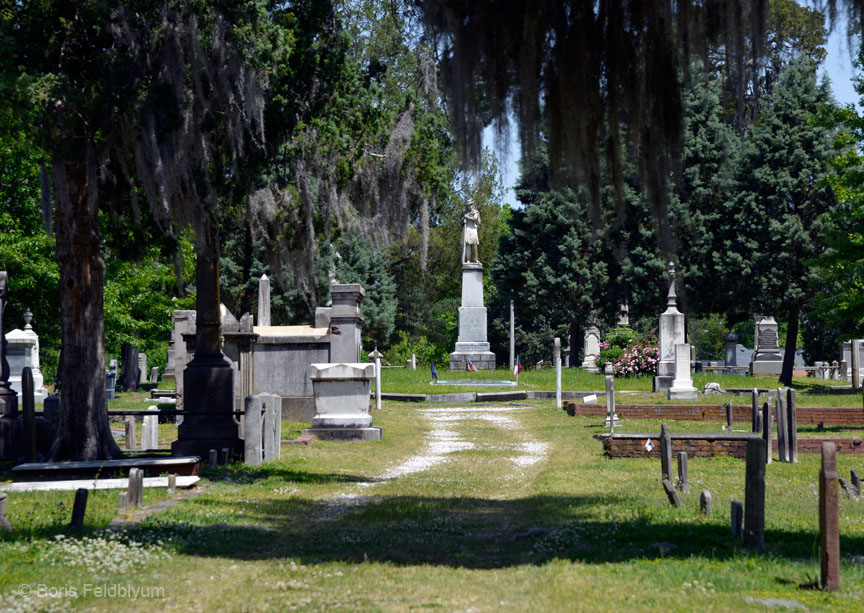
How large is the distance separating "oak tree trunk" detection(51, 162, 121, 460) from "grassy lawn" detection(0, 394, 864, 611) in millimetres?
1806

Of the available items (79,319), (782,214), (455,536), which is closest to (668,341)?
(782,214)

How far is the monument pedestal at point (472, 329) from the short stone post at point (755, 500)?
120 ft

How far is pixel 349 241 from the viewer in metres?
14.5

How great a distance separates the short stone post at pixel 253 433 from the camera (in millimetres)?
13461

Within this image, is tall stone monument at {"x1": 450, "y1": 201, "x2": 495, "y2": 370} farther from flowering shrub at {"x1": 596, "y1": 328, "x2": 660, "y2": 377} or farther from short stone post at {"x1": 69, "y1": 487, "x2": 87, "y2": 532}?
short stone post at {"x1": 69, "y1": 487, "x2": 87, "y2": 532}

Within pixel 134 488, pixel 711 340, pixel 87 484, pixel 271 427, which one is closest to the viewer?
pixel 134 488

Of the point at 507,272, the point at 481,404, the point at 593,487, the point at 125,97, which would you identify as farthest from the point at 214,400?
the point at 507,272

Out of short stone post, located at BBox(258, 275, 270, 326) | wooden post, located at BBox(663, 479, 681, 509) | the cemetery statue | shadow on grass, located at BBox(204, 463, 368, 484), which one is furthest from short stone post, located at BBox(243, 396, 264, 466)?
the cemetery statue

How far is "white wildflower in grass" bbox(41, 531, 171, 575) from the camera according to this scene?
6.79m

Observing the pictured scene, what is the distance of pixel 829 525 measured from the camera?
6.09 meters

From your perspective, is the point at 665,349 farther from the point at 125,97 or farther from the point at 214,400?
the point at 125,97

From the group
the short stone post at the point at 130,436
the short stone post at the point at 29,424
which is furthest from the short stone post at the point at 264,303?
the short stone post at the point at 29,424

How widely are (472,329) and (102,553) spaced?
124ft

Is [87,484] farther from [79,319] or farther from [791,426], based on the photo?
[791,426]
